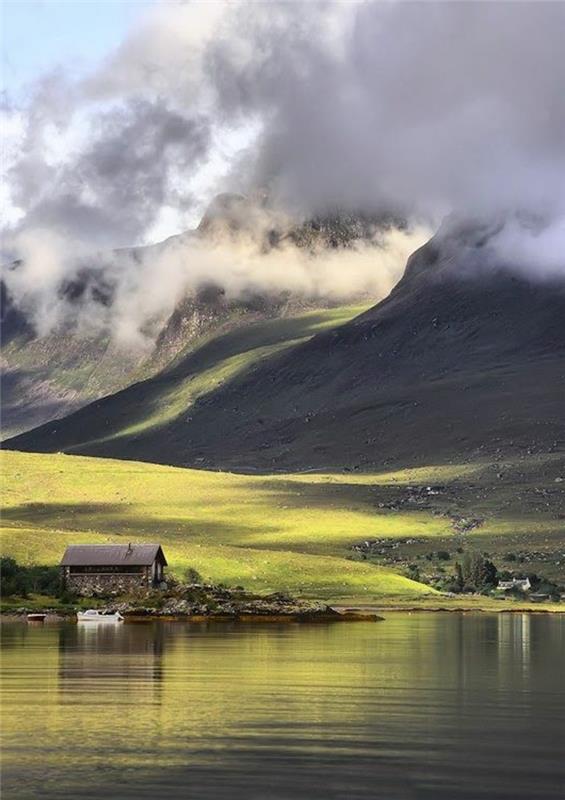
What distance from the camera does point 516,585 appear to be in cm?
18100

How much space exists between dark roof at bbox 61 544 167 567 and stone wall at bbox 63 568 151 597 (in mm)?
985

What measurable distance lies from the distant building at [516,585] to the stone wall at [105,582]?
50.2 meters

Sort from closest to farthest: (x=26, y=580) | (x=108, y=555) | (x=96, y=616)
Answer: (x=96, y=616)
(x=26, y=580)
(x=108, y=555)

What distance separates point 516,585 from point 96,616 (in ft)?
243

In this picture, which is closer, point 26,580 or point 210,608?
point 210,608

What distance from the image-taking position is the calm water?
3959cm

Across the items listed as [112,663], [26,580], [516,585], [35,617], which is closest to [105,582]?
[26,580]

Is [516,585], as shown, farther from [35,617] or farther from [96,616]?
[35,617]

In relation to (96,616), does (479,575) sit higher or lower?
higher

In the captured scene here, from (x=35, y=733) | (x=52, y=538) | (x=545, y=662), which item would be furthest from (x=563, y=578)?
(x=35, y=733)

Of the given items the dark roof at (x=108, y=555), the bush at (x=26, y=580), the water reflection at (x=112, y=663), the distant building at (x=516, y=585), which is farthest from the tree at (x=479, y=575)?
the water reflection at (x=112, y=663)

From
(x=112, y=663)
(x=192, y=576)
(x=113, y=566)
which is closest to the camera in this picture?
(x=112, y=663)

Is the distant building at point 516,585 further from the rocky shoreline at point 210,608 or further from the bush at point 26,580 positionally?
the bush at point 26,580

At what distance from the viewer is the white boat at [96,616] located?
387 ft
